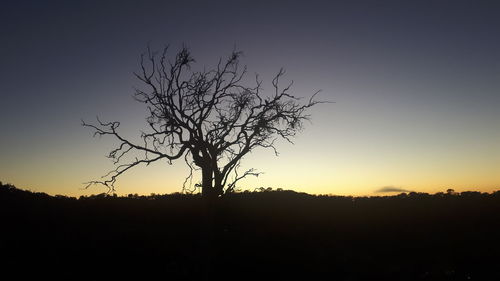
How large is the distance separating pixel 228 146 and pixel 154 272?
746 cm

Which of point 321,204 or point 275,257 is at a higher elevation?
point 321,204

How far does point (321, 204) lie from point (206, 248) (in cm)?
1202

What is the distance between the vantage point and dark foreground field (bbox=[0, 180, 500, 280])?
15539 mm

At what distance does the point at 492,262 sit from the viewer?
1559cm

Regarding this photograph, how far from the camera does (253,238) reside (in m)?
19.8

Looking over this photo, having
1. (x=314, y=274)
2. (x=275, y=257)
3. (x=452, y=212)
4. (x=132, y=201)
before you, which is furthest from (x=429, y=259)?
(x=132, y=201)

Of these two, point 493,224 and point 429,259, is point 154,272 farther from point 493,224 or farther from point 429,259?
point 493,224

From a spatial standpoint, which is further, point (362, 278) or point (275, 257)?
point (275, 257)

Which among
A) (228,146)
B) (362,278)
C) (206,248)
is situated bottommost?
(362,278)

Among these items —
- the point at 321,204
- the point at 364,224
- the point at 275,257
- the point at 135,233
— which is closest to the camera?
the point at 275,257

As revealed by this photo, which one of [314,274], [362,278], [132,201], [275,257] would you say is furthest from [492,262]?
[132,201]

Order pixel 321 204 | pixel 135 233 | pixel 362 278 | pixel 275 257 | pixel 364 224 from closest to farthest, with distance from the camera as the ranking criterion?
pixel 362 278
pixel 275 257
pixel 135 233
pixel 364 224
pixel 321 204

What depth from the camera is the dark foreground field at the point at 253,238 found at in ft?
51.0

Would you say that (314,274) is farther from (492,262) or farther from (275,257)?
(492,262)
